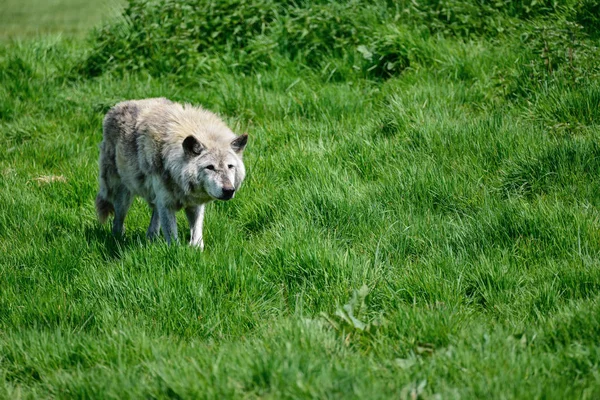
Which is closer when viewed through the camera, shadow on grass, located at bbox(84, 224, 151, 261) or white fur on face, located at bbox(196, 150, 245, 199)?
white fur on face, located at bbox(196, 150, 245, 199)

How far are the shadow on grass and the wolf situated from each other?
6.2 inches

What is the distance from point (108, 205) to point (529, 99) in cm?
461

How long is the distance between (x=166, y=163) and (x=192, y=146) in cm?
43

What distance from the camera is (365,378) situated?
366 centimetres

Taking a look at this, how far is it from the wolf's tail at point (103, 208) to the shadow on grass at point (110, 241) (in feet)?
0.31

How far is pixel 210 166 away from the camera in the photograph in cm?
600

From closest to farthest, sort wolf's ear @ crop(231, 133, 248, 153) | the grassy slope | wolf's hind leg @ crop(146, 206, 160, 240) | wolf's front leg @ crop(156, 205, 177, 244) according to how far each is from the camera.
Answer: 1. wolf's ear @ crop(231, 133, 248, 153)
2. wolf's front leg @ crop(156, 205, 177, 244)
3. wolf's hind leg @ crop(146, 206, 160, 240)
4. the grassy slope

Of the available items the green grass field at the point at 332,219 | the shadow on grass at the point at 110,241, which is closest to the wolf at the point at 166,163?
the shadow on grass at the point at 110,241

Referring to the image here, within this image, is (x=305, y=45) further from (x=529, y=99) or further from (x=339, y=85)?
(x=529, y=99)

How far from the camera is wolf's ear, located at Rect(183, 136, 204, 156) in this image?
5941 mm

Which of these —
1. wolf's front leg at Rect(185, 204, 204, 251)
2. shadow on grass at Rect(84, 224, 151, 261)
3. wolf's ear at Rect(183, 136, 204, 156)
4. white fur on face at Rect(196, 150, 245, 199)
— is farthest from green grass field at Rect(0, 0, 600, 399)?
wolf's ear at Rect(183, 136, 204, 156)

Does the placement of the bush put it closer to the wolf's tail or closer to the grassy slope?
the grassy slope

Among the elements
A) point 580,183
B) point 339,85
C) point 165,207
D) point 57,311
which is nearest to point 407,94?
point 339,85

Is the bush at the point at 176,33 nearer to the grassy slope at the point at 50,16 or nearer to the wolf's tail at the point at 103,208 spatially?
the grassy slope at the point at 50,16
